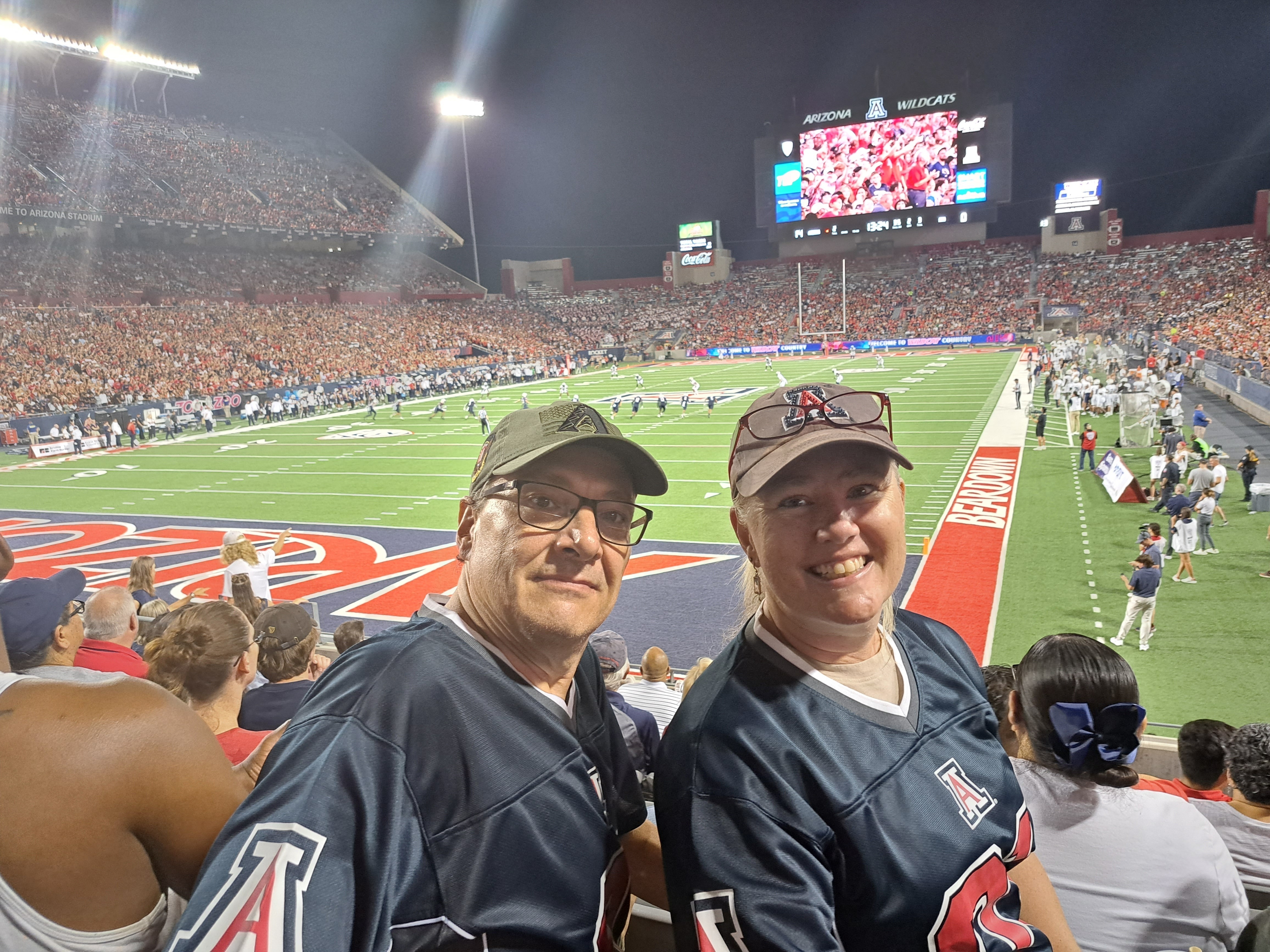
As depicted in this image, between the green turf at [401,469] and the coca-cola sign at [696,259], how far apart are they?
146 ft

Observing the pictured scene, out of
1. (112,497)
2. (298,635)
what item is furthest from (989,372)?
(298,635)

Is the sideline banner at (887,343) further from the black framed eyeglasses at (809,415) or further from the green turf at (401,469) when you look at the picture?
the black framed eyeglasses at (809,415)

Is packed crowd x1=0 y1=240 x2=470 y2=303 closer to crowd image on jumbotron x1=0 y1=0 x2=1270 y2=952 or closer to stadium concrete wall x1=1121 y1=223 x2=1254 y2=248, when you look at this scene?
crowd image on jumbotron x1=0 y1=0 x2=1270 y2=952

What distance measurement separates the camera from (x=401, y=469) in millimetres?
22281

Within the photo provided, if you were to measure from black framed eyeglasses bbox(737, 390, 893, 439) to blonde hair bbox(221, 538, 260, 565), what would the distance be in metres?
8.91

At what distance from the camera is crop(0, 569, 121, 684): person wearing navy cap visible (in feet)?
10.7

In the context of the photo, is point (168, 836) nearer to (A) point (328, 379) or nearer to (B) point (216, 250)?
(A) point (328, 379)

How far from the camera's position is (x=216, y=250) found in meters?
56.2

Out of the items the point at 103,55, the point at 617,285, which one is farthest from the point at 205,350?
the point at 617,285

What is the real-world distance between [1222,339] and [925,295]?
31.0 m

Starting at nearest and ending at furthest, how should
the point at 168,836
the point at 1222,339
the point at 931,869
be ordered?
1. the point at 168,836
2. the point at 931,869
3. the point at 1222,339

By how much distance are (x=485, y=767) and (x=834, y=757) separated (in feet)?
2.50

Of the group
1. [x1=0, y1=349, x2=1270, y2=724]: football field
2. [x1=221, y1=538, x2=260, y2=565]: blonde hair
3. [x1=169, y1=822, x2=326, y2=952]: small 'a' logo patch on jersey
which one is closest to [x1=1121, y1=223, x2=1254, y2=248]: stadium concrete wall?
[x1=0, y1=349, x2=1270, y2=724]: football field

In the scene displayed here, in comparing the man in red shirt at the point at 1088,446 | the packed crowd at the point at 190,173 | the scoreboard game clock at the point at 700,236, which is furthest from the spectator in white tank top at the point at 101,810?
the scoreboard game clock at the point at 700,236
